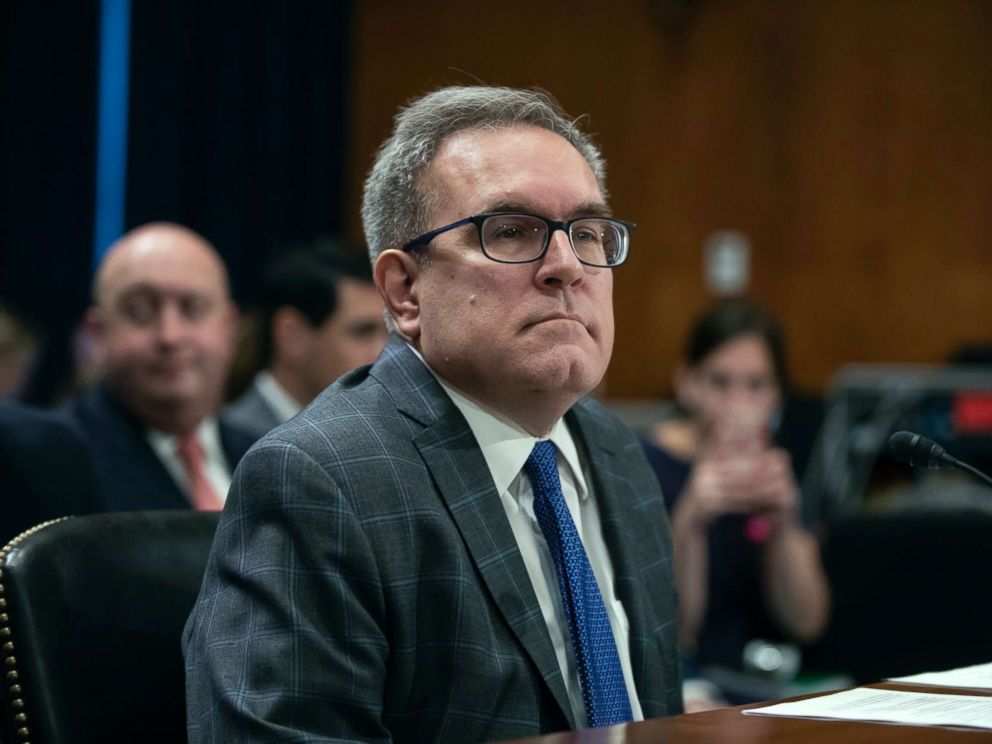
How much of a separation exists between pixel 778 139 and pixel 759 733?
226 inches

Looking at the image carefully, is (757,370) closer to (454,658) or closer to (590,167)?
(590,167)

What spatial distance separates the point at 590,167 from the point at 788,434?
13.4 ft

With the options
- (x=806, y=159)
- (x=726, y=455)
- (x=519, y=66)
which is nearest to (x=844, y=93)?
(x=806, y=159)

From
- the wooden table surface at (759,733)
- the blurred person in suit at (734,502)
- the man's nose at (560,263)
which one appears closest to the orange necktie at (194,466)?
the blurred person in suit at (734,502)

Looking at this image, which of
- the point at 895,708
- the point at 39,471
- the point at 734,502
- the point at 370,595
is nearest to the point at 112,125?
the point at 734,502

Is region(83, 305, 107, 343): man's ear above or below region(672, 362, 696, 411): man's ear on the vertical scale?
above

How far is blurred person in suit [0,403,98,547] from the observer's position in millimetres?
2131

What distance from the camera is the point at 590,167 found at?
1.73 metres

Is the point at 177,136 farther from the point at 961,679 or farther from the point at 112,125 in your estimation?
the point at 961,679

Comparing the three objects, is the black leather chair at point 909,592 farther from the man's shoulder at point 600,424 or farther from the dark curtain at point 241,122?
the dark curtain at point 241,122

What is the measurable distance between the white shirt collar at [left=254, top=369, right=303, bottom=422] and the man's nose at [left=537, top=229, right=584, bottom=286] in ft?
6.47

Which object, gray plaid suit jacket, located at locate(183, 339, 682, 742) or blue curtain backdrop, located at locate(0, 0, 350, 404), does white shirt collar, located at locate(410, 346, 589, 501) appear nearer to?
gray plaid suit jacket, located at locate(183, 339, 682, 742)

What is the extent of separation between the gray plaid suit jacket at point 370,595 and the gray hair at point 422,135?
0.69 feet

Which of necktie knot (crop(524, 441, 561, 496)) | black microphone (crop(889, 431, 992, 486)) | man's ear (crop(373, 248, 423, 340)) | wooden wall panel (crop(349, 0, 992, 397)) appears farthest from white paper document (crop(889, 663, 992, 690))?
wooden wall panel (crop(349, 0, 992, 397))
